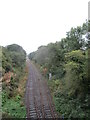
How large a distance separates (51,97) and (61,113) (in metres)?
4.59

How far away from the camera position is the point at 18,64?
39031 mm

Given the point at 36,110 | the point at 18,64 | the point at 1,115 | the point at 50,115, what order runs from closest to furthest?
1. the point at 1,115
2. the point at 50,115
3. the point at 36,110
4. the point at 18,64

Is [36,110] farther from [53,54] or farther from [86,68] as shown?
[53,54]

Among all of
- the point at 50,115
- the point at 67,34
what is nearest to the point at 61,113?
the point at 50,115

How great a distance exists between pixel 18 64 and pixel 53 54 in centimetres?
1292

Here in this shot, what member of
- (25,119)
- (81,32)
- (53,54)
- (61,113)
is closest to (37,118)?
(25,119)

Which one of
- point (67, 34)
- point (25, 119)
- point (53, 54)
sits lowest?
point (25, 119)

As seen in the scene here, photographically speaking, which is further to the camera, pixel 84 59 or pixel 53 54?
pixel 53 54

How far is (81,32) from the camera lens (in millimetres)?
20703

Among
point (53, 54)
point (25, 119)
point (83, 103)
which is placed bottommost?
point (25, 119)

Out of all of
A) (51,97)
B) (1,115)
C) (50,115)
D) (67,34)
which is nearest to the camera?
(1,115)

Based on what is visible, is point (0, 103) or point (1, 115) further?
point (0, 103)

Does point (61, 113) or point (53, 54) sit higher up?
point (53, 54)

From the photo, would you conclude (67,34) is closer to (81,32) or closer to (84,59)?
(81,32)
